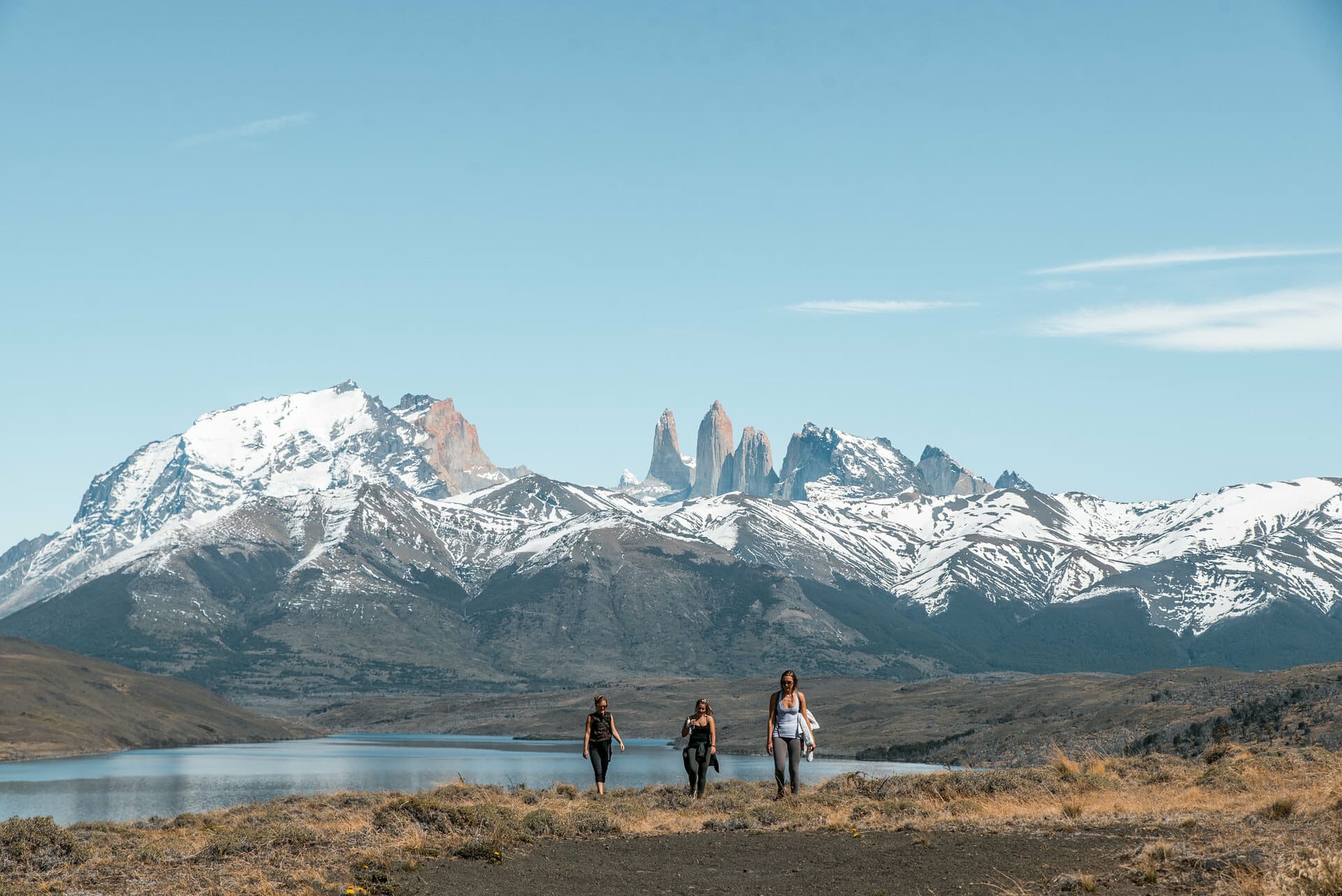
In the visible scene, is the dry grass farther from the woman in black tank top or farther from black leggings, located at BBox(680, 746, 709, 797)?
the woman in black tank top

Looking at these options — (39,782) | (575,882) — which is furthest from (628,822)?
(39,782)

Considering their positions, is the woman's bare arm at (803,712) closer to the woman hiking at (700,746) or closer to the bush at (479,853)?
the woman hiking at (700,746)

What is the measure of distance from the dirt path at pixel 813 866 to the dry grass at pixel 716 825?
489 millimetres

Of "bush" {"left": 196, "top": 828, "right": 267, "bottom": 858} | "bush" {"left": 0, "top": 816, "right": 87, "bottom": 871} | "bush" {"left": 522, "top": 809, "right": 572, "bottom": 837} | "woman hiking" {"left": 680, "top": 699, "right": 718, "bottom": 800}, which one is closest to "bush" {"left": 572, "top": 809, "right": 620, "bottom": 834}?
"bush" {"left": 522, "top": 809, "right": 572, "bottom": 837}

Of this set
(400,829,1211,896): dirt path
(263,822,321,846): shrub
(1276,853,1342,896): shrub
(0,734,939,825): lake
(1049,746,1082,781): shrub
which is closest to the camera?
(1276,853,1342,896): shrub

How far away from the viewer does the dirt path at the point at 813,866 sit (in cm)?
1961

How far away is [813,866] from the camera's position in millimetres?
22141

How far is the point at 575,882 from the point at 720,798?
1101 cm

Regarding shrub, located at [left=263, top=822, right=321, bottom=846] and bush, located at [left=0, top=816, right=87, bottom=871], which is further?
shrub, located at [left=263, top=822, right=321, bottom=846]

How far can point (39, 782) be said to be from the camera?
14125 centimetres

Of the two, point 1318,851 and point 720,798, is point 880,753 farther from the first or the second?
point 1318,851

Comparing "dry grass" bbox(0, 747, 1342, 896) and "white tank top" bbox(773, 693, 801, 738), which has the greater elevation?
"white tank top" bbox(773, 693, 801, 738)

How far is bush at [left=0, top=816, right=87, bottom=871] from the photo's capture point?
24.0 meters

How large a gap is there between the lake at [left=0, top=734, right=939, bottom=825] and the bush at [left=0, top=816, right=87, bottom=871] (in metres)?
51.8
